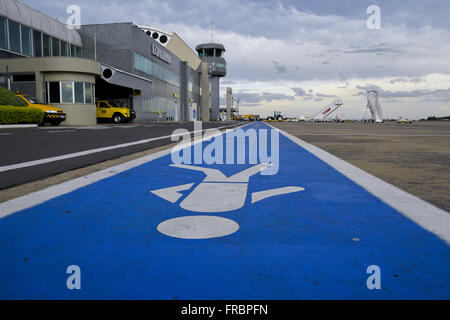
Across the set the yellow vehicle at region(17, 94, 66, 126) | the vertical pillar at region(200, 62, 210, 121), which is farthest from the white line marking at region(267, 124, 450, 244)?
the vertical pillar at region(200, 62, 210, 121)

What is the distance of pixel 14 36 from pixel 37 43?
342cm

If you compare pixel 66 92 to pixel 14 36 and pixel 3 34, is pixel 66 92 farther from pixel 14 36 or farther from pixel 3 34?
pixel 14 36

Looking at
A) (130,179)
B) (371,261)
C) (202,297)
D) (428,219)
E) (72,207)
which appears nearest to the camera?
(202,297)

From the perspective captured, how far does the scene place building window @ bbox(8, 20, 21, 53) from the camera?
3387cm

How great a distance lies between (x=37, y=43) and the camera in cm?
3775

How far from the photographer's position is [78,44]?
145ft

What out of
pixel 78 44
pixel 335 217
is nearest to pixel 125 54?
pixel 78 44

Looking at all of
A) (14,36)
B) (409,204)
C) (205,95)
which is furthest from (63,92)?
(205,95)

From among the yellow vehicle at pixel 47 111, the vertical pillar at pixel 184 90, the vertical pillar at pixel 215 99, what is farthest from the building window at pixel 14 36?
the vertical pillar at pixel 215 99

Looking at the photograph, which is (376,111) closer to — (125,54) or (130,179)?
(125,54)

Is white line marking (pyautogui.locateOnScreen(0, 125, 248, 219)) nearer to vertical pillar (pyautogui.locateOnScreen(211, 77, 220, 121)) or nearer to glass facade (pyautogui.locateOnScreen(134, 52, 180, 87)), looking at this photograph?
glass facade (pyautogui.locateOnScreen(134, 52, 180, 87))

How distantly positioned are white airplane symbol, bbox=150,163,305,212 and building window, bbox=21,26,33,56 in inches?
1478
